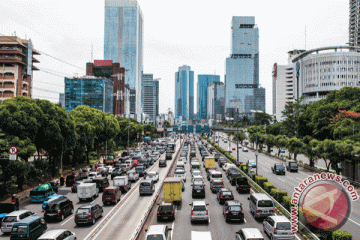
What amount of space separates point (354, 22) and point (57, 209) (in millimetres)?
214802

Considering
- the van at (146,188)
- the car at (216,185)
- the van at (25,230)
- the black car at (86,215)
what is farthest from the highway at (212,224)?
the van at (25,230)

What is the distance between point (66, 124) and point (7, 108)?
9.85m

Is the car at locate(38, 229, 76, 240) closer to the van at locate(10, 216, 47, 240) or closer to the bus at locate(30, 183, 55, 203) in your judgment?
the van at locate(10, 216, 47, 240)

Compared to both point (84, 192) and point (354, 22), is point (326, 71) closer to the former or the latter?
point (354, 22)

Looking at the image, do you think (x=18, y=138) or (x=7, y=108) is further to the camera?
(x=7, y=108)

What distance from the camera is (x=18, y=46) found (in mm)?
96188

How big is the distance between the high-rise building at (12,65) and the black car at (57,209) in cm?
8298

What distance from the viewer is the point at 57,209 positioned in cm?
2350


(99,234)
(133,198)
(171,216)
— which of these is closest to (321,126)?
(133,198)

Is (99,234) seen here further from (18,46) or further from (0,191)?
(18,46)

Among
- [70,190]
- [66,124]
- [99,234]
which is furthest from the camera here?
[66,124]

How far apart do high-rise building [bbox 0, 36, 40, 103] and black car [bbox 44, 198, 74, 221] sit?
272 ft

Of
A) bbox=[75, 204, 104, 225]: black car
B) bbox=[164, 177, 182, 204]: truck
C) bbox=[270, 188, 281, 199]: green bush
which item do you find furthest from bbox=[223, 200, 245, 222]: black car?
bbox=[75, 204, 104, 225]: black car

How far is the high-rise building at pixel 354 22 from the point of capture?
603 ft
